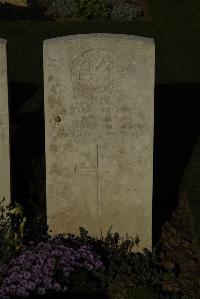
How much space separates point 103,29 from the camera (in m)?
16.4

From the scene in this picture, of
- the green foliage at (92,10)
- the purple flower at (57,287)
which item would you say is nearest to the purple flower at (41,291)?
the purple flower at (57,287)

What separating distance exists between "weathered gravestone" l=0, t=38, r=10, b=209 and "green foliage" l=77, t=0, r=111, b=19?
9783 millimetres

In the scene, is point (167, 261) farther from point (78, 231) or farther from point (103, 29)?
point (103, 29)

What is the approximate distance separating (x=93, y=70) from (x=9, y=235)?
1825 mm

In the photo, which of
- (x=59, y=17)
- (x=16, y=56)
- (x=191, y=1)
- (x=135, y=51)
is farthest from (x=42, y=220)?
(x=191, y=1)

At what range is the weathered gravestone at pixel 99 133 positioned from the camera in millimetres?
7363

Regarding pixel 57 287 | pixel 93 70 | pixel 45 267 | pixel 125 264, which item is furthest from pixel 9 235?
Result: pixel 93 70

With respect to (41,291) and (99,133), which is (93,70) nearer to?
(99,133)

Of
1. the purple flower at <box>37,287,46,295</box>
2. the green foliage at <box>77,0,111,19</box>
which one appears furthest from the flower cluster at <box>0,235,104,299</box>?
the green foliage at <box>77,0,111,19</box>

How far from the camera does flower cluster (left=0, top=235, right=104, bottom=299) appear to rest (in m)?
6.68

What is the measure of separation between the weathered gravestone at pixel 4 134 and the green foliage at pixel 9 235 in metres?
0.22

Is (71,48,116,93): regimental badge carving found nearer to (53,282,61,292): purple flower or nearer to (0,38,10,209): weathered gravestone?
(0,38,10,209): weathered gravestone

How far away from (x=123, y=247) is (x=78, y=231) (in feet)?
1.69

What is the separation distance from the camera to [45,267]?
22.6 feet
